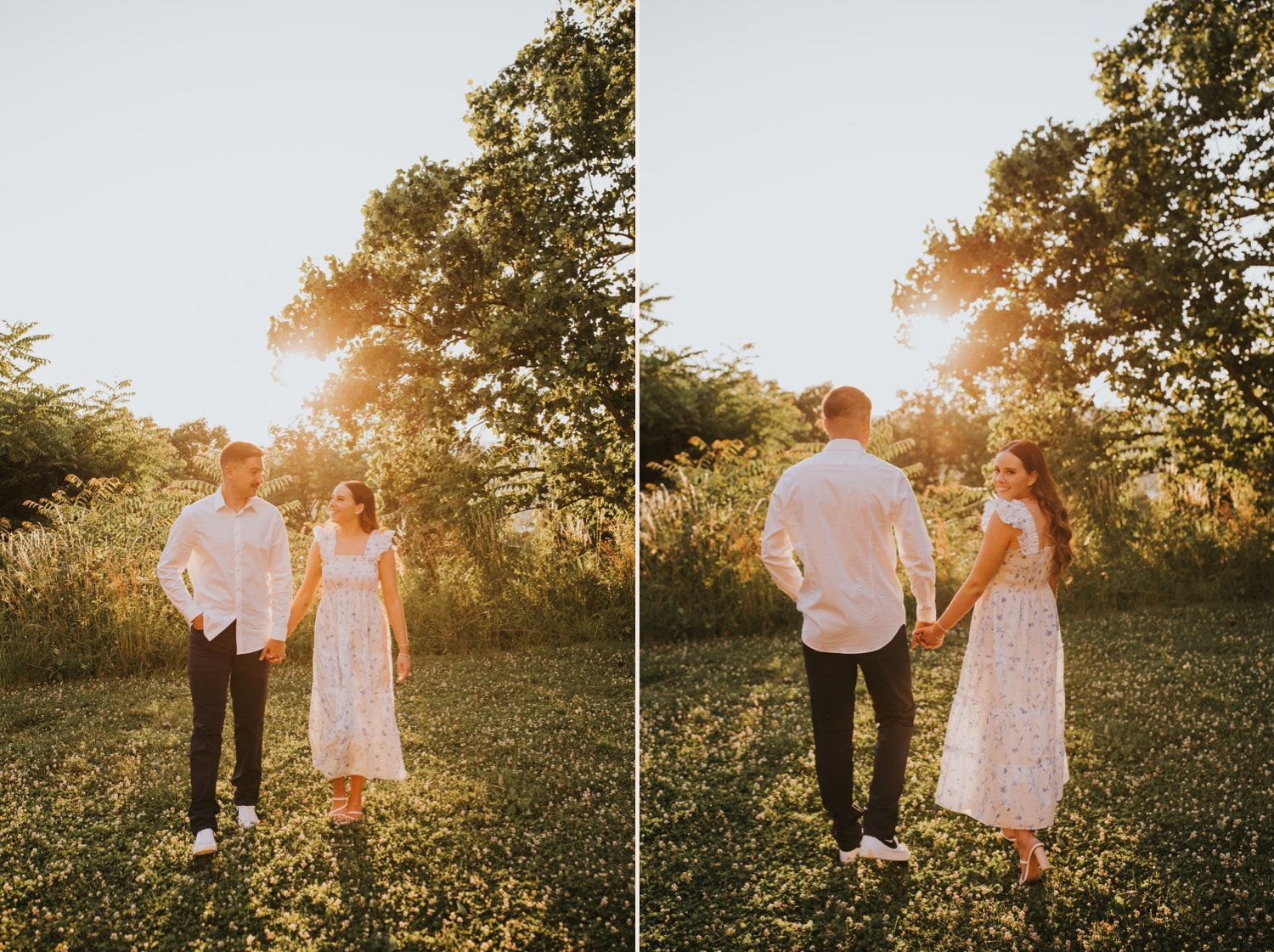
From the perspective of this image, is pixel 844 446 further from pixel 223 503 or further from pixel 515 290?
pixel 223 503

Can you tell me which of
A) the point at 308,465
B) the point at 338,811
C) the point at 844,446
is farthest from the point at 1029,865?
the point at 308,465

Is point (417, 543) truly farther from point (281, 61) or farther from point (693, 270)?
point (693, 270)

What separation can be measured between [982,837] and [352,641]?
7.31 feet

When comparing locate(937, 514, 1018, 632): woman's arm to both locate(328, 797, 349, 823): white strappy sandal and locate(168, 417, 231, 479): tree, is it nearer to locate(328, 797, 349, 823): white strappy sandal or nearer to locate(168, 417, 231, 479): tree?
locate(328, 797, 349, 823): white strappy sandal

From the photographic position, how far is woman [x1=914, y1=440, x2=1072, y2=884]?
268 centimetres

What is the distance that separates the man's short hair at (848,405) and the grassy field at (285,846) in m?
1.62

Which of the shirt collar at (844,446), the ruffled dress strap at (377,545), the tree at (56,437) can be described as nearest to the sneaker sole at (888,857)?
the shirt collar at (844,446)

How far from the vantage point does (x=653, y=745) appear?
3875 millimetres

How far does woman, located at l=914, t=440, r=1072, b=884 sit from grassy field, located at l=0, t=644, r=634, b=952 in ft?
3.97

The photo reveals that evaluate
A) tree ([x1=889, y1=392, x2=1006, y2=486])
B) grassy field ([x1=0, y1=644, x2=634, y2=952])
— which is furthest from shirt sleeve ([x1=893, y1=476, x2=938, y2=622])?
tree ([x1=889, y1=392, x2=1006, y2=486])

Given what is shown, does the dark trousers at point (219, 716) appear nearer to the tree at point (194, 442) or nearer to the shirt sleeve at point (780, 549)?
the tree at point (194, 442)

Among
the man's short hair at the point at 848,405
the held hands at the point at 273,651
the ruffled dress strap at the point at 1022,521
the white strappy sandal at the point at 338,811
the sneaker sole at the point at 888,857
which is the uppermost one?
the man's short hair at the point at 848,405

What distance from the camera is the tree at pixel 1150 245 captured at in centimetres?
452

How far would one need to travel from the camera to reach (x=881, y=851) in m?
2.76
